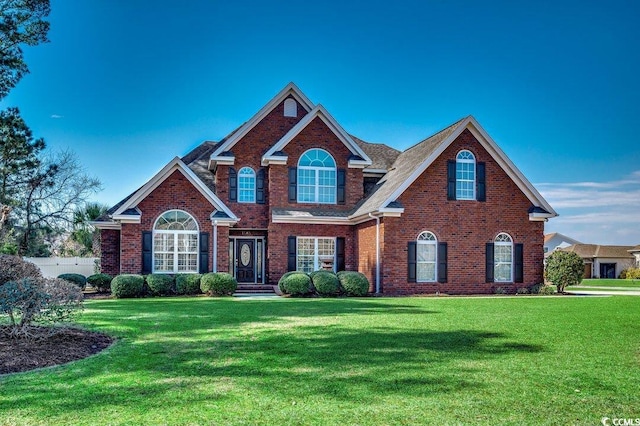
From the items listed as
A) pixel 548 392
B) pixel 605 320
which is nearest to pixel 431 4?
pixel 605 320

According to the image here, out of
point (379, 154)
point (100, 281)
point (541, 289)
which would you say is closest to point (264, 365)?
point (100, 281)

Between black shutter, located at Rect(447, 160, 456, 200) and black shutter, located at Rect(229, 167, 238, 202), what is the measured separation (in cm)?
997

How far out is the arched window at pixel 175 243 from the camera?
78.5ft

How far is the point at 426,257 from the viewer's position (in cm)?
2386

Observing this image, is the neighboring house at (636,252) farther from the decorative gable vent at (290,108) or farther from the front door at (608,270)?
the decorative gable vent at (290,108)

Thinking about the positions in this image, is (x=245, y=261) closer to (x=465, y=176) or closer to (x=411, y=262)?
(x=411, y=262)

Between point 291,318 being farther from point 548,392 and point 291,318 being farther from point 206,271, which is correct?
point 206,271

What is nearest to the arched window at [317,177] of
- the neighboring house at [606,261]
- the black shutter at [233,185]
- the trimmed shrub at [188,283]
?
the black shutter at [233,185]

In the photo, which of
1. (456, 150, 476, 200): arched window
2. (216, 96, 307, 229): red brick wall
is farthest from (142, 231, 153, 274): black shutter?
(456, 150, 476, 200): arched window

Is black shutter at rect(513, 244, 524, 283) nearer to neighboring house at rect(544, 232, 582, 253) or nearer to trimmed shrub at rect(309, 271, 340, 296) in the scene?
trimmed shrub at rect(309, 271, 340, 296)

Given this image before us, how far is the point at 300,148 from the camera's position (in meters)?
26.6

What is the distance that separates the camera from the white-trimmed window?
87.1ft

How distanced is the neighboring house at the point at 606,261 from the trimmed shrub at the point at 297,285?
50781mm

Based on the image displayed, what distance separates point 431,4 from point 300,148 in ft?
30.2
